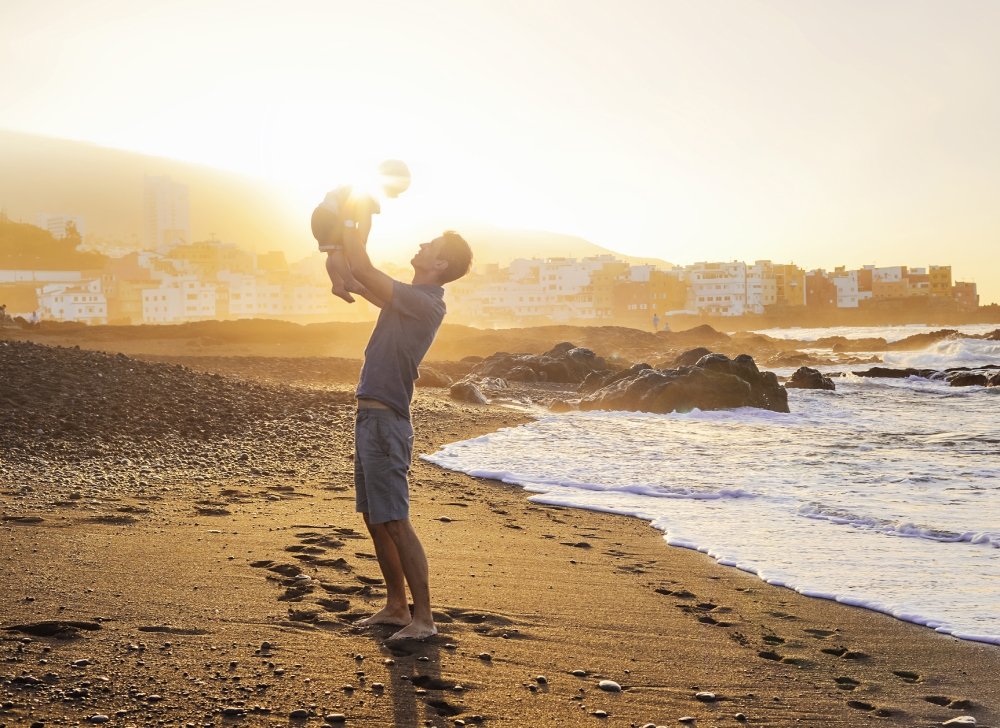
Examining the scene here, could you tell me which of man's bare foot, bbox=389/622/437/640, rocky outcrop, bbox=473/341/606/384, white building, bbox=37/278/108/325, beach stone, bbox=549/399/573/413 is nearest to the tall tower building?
white building, bbox=37/278/108/325

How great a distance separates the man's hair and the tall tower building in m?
190

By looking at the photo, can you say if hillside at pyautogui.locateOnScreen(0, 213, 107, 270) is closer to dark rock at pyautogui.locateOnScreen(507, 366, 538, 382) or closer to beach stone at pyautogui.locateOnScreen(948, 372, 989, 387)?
dark rock at pyautogui.locateOnScreen(507, 366, 538, 382)

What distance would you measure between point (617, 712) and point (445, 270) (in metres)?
2.00

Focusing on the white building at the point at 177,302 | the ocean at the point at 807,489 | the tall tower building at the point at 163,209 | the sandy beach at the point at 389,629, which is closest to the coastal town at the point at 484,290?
the white building at the point at 177,302

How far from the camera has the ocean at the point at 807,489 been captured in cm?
487

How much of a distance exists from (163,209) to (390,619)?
19813 cm

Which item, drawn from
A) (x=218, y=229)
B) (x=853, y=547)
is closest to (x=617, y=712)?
(x=853, y=547)

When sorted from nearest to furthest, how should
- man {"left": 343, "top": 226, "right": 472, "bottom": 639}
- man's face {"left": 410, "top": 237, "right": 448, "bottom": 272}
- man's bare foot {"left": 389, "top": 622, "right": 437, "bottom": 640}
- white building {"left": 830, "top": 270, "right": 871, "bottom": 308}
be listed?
man's bare foot {"left": 389, "top": 622, "right": 437, "bottom": 640} → man {"left": 343, "top": 226, "right": 472, "bottom": 639} → man's face {"left": 410, "top": 237, "right": 448, "bottom": 272} → white building {"left": 830, "top": 270, "right": 871, "bottom": 308}

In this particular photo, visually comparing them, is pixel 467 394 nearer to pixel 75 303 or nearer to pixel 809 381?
pixel 809 381

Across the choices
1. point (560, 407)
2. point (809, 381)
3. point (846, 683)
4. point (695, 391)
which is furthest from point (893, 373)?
point (846, 683)

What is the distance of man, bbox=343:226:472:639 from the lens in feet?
11.1

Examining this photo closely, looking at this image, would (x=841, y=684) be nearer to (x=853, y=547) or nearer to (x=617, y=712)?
(x=617, y=712)

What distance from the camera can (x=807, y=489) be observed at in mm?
7969

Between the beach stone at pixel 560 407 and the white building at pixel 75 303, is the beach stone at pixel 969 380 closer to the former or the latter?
the beach stone at pixel 560 407
